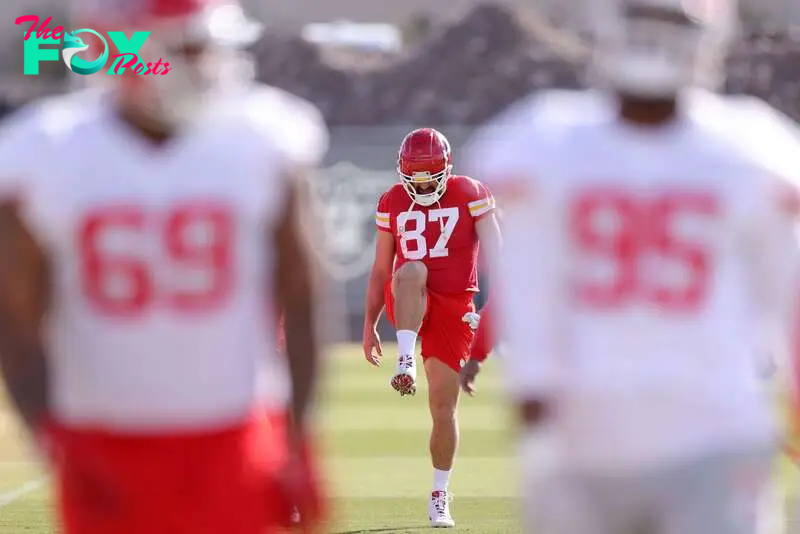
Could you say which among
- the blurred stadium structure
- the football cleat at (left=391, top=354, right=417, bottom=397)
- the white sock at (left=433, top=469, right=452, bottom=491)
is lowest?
the white sock at (left=433, top=469, right=452, bottom=491)

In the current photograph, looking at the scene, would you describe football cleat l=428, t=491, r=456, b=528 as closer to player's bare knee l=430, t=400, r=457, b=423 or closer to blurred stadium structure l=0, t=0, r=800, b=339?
player's bare knee l=430, t=400, r=457, b=423

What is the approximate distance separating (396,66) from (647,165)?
93.9 feet

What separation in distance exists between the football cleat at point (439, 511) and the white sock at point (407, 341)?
93 centimetres

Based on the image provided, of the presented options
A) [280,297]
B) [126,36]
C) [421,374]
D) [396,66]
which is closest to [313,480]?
[280,297]

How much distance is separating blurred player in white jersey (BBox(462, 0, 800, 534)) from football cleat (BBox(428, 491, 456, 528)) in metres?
5.56

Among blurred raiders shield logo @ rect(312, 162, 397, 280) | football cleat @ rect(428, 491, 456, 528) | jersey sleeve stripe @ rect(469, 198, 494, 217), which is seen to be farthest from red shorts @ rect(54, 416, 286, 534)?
blurred raiders shield logo @ rect(312, 162, 397, 280)

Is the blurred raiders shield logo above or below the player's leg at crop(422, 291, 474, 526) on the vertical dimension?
above

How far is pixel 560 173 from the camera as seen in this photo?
151 inches

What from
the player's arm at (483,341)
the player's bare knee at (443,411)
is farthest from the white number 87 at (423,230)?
the player's arm at (483,341)

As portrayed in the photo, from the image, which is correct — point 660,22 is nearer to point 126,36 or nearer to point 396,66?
point 126,36

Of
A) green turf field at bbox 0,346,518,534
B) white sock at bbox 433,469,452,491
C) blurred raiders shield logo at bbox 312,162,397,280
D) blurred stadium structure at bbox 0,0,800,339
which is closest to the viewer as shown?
white sock at bbox 433,469,452,491

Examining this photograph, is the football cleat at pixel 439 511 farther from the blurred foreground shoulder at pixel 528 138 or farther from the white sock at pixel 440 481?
the blurred foreground shoulder at pixel 528 138

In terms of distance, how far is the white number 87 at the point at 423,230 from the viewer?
1009 centimetres

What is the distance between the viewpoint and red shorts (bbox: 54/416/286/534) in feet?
12.4
